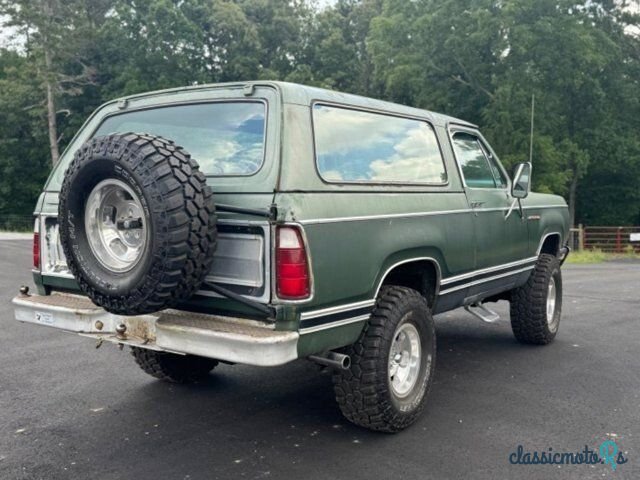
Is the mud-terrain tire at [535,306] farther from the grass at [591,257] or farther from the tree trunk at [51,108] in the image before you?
Result: the tree trunk at [51,108]

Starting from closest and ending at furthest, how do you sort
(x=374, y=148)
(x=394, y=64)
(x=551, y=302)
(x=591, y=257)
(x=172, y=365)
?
(x=374, y=148) < (x=172, y=365) < (x=551, y=302) < (x=591, y=257) < (x=394, y=64)

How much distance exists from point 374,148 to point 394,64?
1193 inches

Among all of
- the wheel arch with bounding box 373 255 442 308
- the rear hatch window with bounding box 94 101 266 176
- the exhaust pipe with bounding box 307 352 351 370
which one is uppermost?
the rear hatch window with bounding box 94 101 266 176

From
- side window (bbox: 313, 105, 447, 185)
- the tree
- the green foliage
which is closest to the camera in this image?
side window (bbox: 313, 105, 447, 185)

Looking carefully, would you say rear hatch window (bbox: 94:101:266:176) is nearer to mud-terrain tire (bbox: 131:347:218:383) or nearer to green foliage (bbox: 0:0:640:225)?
mud-terrain tire (bbox: 131:347:218:383)

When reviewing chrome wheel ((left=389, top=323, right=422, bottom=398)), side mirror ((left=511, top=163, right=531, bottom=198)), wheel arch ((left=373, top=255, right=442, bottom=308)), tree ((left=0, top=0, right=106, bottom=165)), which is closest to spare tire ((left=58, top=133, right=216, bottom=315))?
wheel arch ((left=373, top=255, right=442, bottom=308))

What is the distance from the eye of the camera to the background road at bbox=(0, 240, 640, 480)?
3.39 meters

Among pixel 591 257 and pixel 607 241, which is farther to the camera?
pixel 607 241

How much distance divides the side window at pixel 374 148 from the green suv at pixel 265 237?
13mm

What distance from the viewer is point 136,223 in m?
3.25

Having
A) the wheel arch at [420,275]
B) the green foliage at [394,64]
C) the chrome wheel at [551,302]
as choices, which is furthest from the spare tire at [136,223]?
the green foliage at [394,64]

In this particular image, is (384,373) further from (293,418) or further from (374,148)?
(374,148)

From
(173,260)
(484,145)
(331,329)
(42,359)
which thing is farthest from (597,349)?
(42,359)

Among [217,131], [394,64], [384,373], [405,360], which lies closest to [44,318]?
[217,131]
